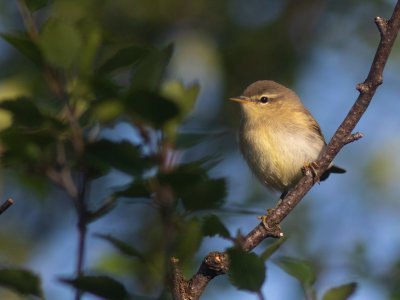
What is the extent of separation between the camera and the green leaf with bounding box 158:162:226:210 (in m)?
1.63

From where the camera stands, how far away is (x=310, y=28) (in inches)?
310

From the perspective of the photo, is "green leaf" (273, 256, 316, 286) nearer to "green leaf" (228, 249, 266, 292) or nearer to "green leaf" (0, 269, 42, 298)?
"green leaf" (228, 249, 266, 292)

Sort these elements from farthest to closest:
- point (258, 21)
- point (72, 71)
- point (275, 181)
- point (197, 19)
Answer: point (258, 21) → point (197, 19) → point (275, 181) → point (72, 71)

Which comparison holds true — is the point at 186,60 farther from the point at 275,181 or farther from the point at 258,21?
the point at 258,21

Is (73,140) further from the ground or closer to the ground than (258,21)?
closer to the ground

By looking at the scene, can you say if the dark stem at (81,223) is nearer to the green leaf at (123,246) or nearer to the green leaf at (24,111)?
the green leaf at (123,246)

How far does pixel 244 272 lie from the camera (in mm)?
1698

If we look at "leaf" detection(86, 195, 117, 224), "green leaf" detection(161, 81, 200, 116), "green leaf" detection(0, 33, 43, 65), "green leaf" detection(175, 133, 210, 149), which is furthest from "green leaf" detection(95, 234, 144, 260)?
"green leaf" detection(0, 33, 43, 65)

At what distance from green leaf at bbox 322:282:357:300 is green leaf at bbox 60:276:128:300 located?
80 cm

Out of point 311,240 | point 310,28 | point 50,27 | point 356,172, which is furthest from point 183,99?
point 310,28

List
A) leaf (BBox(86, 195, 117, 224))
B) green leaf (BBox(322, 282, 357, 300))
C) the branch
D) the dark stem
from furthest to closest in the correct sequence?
the branch, green leaf (BBox(322, 282, 357, 300)), leaf (BBox(86, 195, 117, 224)), the dark stem

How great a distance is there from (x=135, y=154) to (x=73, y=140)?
0.19 metres

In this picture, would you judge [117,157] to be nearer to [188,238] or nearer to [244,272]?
[188,238]

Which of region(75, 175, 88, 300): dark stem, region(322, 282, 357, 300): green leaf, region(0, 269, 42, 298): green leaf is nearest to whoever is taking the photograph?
region(75, 175, 88, 300): dark stem
